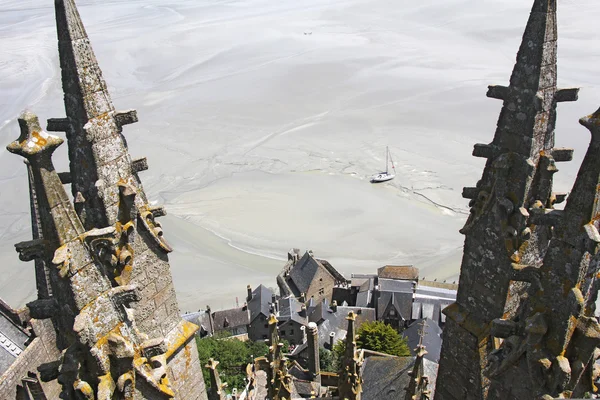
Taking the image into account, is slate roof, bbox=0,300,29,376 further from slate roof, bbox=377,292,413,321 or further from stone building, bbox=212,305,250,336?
slate roof, bbox=377,292,413,321

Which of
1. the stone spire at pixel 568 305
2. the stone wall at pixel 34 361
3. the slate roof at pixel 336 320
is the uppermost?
the stone spire at pixel 568 305

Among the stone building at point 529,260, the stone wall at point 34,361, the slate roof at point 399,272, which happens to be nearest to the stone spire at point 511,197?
the stone building at point 529,260

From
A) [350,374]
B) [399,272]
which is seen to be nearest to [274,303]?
[399,272]

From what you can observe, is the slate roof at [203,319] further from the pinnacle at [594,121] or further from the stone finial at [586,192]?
the pinnacle at [594,121]

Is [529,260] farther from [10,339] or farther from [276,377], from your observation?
[10,339]

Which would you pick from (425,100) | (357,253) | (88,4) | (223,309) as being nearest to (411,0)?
(425,100)

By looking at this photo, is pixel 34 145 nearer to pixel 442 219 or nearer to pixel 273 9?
pixel 442 219
